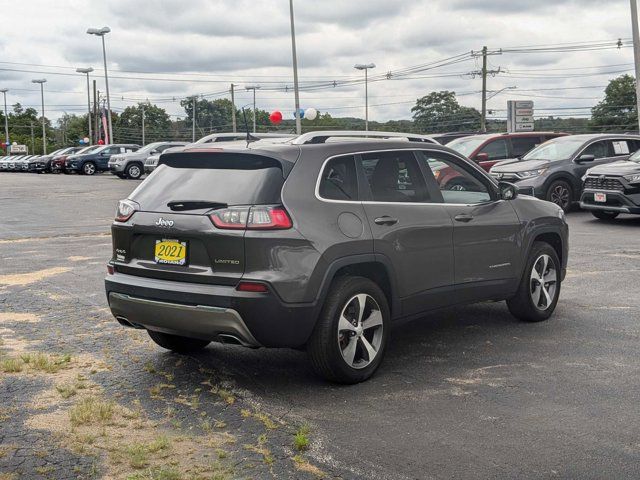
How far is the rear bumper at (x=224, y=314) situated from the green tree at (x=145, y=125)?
130021 mm

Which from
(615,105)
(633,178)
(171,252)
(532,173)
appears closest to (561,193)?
(532,173)

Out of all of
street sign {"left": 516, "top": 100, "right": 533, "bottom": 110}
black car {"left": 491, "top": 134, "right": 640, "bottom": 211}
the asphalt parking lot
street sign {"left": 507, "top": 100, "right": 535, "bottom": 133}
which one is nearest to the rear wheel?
street sign {"left": 507, "top": 100, "right": 535, "bottom": 133}

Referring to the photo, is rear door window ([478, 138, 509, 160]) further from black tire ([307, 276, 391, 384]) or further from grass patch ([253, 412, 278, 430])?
grass patch ([253, 412, 278, 430])

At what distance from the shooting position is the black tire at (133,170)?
38.1 meters

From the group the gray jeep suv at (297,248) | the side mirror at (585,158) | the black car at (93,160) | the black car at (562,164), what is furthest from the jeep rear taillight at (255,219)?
the black car at (93,160)

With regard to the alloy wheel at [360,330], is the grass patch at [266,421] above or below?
below

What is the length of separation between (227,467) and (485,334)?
3.39 meters

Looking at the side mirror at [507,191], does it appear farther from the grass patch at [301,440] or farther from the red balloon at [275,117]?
the red balloon at [275,117]

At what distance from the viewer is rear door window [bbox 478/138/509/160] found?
793 inches

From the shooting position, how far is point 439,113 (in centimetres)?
11888

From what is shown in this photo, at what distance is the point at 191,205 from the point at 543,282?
11.2ft

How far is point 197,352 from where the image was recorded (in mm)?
6512

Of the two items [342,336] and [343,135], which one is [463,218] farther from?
[342,336]

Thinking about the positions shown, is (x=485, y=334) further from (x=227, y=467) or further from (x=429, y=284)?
(x=227, y=467)
